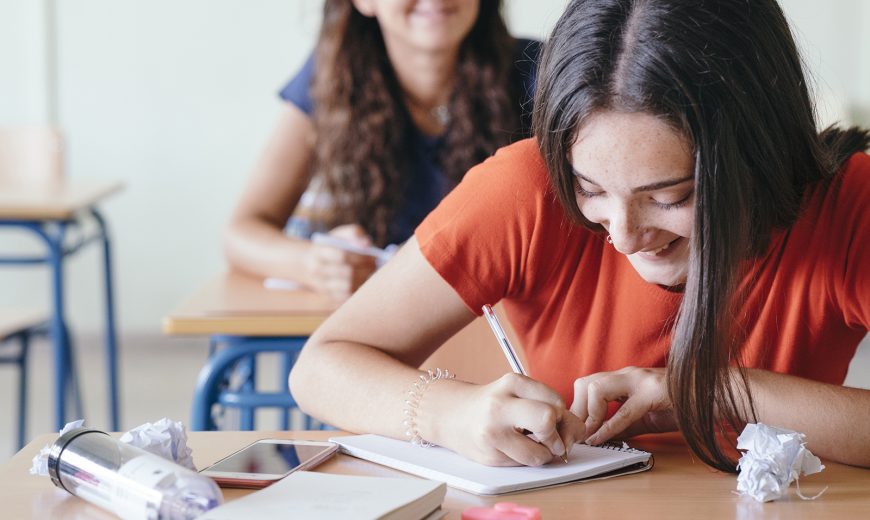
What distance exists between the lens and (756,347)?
1224mm

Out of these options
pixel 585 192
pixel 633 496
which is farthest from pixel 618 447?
pixel 585 192

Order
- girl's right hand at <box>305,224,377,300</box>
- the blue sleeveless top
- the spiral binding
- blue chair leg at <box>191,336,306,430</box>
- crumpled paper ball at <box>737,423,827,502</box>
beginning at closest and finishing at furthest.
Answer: crumpled paper ball at <box>737,423,827,502</box> → the spiral binding → blue chair leg at <box>191,336,306,430</box> → girl's right hand at <box>305,224,377,300</box> → the blue sleeveless top

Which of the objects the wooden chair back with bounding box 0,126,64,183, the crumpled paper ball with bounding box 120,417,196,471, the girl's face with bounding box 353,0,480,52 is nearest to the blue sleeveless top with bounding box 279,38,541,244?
the girl's face with bounding box 353,0,480,52

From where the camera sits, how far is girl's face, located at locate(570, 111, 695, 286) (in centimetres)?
96

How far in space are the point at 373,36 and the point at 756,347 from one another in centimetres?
122

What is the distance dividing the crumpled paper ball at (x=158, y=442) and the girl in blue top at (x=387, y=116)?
1155 mm

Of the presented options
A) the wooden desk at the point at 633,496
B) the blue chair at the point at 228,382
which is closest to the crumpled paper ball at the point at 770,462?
the wooden desk at the point at 633,496

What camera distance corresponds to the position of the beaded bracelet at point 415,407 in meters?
1.03

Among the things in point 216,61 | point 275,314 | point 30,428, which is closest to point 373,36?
point 275,314

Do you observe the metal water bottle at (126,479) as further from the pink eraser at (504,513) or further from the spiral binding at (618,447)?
the spiral binding at (618,447)

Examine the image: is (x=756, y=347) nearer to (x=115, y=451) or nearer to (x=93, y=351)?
(x=115, y=451)

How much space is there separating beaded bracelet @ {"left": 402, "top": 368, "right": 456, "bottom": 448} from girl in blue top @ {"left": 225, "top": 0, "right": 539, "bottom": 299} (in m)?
1.05

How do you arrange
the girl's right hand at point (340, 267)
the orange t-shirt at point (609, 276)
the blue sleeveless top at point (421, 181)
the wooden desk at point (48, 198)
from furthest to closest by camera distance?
the wooden desk at point (48, 198) < the blue sleeveless top at point (421, 181) < the girl's right hand at point (340, 267) < the orange t-shirt at point (609, 276)

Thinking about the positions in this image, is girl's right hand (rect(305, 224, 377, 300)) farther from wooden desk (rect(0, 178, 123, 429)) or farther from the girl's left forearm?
wooden desk (rect(0, 178, 123, 429))
